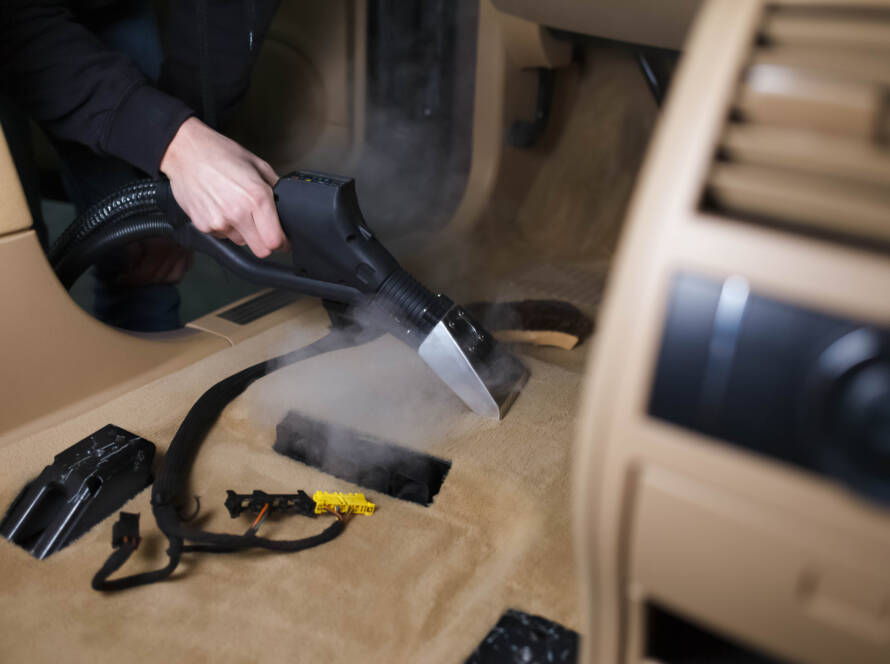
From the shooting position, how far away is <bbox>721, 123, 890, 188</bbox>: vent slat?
0.33 m

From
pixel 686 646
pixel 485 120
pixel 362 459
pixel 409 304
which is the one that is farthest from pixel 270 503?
pixel 485 120

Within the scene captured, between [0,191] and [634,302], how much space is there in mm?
820

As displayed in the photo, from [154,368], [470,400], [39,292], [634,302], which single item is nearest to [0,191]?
[39,292]

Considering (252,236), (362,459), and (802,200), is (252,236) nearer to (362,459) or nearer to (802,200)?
(362,459)

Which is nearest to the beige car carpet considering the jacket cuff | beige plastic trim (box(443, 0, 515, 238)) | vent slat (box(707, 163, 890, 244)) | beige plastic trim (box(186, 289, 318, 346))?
beige plastic trim (box(186, 289, 318, 346))

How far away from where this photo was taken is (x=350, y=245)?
0.90 m

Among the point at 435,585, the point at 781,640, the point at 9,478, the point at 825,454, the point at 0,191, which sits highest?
the point at 825,454

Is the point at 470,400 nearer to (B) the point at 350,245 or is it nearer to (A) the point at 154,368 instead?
(B) the point at 350,245

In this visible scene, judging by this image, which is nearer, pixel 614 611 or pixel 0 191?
pixel 614 611

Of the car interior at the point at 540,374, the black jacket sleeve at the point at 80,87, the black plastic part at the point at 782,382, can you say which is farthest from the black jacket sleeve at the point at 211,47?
the black plastic part at the point at 782,382

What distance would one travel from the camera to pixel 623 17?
3.56 feet

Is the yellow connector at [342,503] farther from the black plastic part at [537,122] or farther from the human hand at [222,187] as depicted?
the black plastic part at [537,122]

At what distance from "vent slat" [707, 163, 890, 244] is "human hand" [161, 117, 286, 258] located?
2.17 feet

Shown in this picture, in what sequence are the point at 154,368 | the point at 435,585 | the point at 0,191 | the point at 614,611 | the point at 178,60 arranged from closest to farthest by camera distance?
the point at 614,611, the point at 435,585, the point at 0,191, the point at 154,368, the point at 178,60
